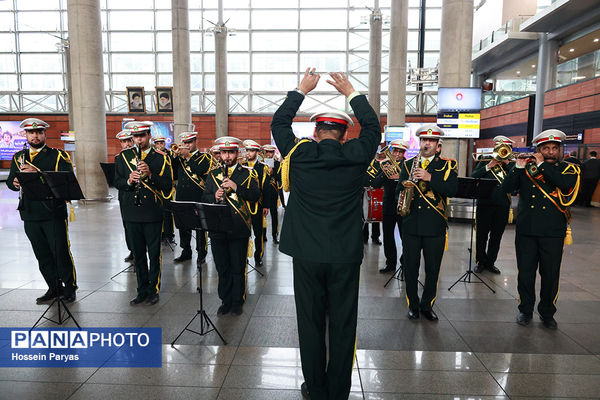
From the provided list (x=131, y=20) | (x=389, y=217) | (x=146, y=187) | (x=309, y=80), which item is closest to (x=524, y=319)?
(x=389, y=217)

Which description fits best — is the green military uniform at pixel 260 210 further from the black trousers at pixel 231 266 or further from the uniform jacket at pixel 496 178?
the uniform jacket at pixel 496 178

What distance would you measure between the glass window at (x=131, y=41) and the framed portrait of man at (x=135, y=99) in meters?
4.56

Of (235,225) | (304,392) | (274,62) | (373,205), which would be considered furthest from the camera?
(274,62)

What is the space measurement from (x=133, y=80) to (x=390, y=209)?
2743cm

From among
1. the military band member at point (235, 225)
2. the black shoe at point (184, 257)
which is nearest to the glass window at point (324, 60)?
the black shoe at point (184, 257)

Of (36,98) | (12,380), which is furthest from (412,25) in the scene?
(12,380)

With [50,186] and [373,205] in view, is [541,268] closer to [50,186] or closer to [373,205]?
[373,205]

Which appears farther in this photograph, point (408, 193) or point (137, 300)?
point (137, 300)

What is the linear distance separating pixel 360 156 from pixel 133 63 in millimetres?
30625

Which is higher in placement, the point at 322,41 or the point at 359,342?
the point at 322,41

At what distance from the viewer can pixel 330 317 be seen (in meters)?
2.89

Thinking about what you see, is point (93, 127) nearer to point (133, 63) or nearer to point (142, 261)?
point (142, 261)

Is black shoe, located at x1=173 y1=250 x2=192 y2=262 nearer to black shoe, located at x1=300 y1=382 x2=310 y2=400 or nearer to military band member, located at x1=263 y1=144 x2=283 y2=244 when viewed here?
military band member, located at x1=263 y1=144 x2=283 y2=244

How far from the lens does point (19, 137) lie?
29.0 m
